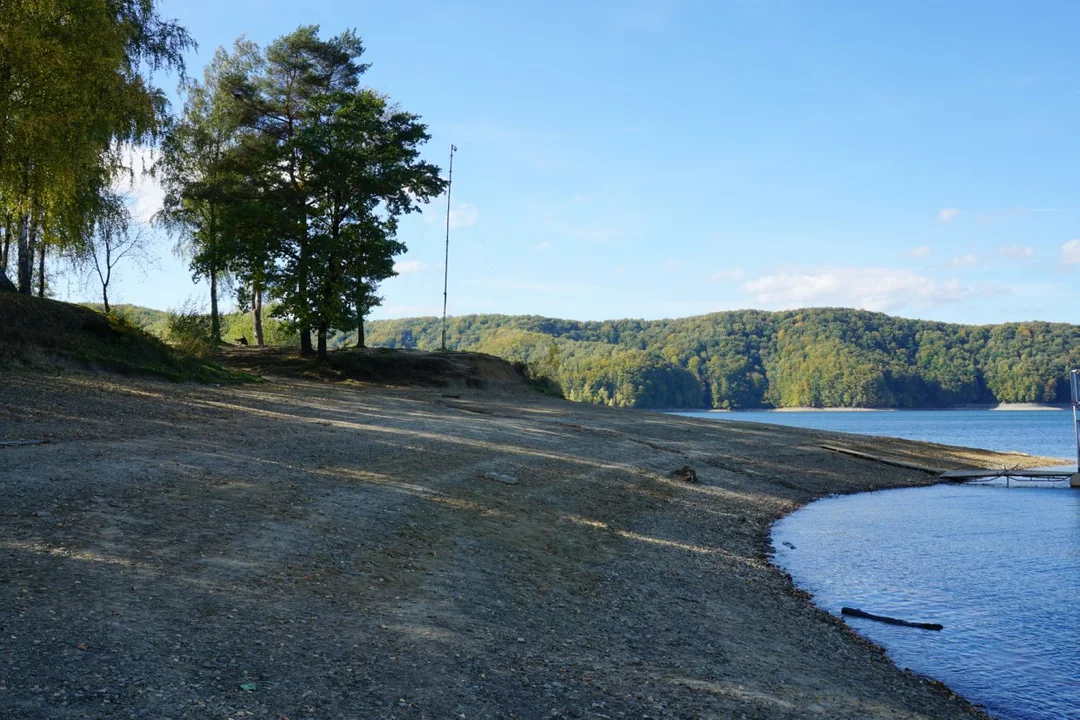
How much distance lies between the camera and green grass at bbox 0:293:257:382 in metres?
20.6

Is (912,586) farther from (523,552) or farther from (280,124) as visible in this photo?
(280,124)

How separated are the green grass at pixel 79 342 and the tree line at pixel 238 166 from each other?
2.68m

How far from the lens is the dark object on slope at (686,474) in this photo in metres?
21.4

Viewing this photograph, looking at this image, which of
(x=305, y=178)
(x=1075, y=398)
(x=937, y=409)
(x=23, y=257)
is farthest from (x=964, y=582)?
(x=937, y=409)

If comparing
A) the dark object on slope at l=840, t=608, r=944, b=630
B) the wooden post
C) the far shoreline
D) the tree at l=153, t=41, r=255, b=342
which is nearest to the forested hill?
the far shoreline

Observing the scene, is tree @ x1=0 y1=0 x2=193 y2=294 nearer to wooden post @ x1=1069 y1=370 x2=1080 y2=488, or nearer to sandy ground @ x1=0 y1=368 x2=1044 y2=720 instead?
sandy ground @ x1=0 y1=368 x2=1044 y2=720

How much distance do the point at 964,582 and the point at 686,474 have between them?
344 inches

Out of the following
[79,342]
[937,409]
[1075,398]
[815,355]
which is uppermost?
[815,355]

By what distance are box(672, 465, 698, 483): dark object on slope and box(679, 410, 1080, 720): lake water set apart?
2.78m

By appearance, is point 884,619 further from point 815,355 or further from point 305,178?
point 815,355

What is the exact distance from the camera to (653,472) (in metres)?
21.5

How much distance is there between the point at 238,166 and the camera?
3803cm

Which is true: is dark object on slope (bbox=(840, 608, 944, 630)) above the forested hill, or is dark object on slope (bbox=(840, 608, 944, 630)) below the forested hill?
below

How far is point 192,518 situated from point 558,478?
943 centimetres
